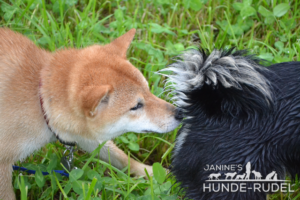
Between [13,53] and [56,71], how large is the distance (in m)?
0.33

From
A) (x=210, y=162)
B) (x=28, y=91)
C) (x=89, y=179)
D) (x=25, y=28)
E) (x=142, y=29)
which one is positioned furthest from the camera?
(x=142, y=29)

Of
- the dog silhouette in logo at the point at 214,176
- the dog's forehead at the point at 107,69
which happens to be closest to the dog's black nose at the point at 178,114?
the dog's forehead at the point at 107,69

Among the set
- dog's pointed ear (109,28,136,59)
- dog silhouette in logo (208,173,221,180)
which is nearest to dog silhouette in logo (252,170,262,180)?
dog silhouette in logo (208,173,221,180)

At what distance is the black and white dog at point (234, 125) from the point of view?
1.67 meters

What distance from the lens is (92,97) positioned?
1795 millimetres

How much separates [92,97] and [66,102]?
251 millimetres

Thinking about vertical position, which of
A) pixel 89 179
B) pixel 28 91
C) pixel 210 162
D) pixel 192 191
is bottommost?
pixel 89 179

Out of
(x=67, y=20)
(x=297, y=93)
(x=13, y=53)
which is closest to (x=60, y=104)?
(x=13, y=53)

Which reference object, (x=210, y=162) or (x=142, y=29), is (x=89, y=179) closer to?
(x=210, y=162)

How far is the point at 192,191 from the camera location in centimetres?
179

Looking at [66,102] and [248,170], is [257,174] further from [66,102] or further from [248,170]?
[66,102]

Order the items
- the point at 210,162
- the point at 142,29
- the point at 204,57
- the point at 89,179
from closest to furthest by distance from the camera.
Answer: the point at 210,162, the point at 204,57, the point at 89,179, the point at 142,29

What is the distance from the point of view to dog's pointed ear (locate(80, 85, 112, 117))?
1.79m

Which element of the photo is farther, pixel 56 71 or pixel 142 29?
pixel 142 29
